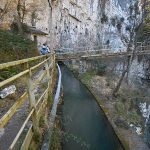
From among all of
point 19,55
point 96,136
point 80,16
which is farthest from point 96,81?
point 80,16

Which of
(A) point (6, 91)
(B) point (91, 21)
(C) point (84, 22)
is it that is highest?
(B) point (91, 21)

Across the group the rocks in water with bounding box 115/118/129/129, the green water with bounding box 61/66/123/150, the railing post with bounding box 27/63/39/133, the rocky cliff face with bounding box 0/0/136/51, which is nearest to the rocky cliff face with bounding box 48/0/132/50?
the rocky cliff face with bounding box 0/0/136/51

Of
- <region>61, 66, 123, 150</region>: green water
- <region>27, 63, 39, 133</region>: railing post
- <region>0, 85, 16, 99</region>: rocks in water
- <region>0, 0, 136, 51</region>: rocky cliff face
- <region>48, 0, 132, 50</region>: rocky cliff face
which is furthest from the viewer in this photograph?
<region>48, 0, 132, 50</region>: rocky cliff face

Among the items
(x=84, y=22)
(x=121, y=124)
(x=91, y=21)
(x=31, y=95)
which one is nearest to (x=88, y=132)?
(x=121, y=124)

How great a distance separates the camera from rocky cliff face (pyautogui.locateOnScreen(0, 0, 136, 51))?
36656mm

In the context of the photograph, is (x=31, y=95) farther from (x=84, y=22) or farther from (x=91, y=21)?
(x=91, y=21)

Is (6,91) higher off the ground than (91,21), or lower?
lower

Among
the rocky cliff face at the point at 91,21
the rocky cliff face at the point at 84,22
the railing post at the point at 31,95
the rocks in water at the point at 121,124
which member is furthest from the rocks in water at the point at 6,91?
the rocky cliff face at the point at 91,21

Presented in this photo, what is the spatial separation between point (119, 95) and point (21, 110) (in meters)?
12.9

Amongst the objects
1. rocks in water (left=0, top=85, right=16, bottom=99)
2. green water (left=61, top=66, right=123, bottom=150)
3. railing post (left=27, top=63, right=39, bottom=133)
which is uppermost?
railing post (left=27, top=63, right=39, bottom=133)

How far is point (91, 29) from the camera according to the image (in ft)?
141

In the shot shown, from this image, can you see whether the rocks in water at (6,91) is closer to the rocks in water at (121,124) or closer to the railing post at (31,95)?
the rocks in water at (121,124)

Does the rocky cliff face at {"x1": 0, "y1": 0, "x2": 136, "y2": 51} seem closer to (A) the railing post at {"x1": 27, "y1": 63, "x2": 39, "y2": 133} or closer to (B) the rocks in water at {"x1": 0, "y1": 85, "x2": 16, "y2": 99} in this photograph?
(B) the rocks in water at {"x1": 0, "y1": 85, "x2": 16, "y2": 99}

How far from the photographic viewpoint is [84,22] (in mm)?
42281
